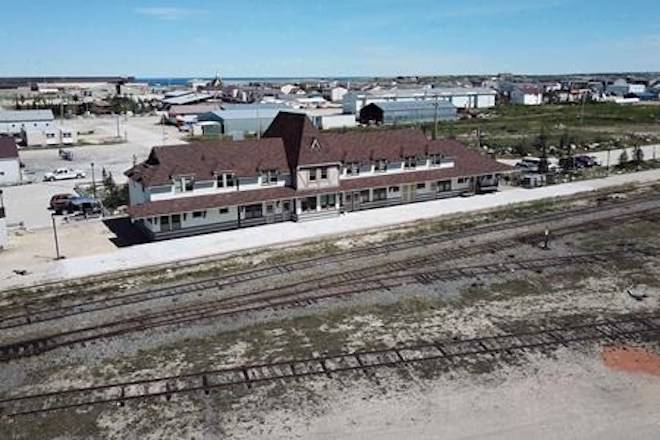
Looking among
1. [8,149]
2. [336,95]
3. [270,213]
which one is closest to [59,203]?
[270,213]

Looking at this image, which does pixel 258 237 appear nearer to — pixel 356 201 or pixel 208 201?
pixel 208 201

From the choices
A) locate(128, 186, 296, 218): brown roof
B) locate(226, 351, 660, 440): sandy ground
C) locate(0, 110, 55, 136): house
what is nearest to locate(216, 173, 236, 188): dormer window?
locate(128, 186, 296, 218): brown roof

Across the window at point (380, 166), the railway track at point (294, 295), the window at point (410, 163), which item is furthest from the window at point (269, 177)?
the railway track at point (294, 295)

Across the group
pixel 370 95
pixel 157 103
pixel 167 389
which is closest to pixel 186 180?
pixel 167 389

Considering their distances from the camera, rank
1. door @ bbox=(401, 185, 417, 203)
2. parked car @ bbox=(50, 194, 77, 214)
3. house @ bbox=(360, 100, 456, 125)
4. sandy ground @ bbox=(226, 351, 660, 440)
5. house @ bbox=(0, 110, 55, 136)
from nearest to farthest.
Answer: sandy ground @ bbox=(226, 351, 660, 440)
parked car @ bbox=(50, 194, 77, 214)
door @ bbox=(401, 185, 417, 203)
house @ bbox=(0, 110, 55, 136)
house @ bbox=(360, 100, 456, 125)

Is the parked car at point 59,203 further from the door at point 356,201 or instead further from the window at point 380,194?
the window at point 380,194

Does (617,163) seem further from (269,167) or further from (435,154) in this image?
(269,167)

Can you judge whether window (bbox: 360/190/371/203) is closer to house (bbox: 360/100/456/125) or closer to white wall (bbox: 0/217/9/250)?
white wall (bbox: 0/217/9/250)
